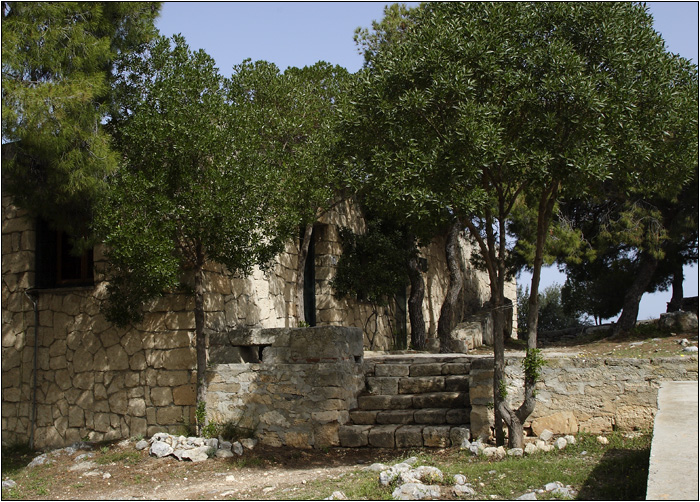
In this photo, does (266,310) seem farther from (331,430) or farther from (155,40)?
(155,40)

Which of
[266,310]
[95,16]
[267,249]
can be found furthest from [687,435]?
[95,16]

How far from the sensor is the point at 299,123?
11.2 metres

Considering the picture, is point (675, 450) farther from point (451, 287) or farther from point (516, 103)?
point (451, 287)

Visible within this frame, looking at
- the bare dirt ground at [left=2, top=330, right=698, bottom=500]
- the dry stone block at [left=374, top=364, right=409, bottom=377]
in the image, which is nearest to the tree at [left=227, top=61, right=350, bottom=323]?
the dry stone block at [left=374, top=364, right=409, bottom=377]

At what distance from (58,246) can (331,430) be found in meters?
5.14

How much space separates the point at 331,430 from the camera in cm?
889

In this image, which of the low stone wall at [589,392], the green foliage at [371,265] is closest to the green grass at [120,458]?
the low stone wall at [589,392]

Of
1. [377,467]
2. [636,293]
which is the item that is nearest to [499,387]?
[377,467]

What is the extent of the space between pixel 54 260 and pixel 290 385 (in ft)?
14.4

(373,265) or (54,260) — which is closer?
(54,260)

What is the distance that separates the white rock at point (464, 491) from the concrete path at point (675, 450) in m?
1.67

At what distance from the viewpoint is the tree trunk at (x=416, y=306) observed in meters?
15.3

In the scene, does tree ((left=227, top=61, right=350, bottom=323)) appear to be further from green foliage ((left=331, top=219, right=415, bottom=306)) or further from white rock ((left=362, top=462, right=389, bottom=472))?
white rock ((left=362, top=462, right=389, bottom=472))

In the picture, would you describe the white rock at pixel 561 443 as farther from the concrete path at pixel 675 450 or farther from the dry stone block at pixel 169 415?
the dry stone block at pixel 169 415
